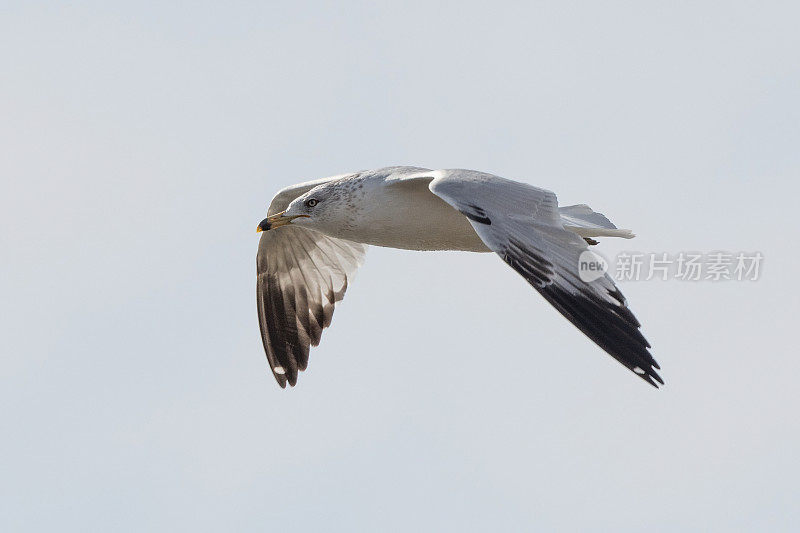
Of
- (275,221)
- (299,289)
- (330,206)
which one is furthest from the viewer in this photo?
(299,289)

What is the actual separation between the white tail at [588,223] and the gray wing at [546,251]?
2.46ft

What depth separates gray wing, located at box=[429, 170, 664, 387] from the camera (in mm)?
8664

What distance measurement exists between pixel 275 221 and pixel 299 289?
188 cm

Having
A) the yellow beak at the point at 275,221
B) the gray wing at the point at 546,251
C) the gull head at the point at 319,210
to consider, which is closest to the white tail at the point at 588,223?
the gray wing at the point at 546,251

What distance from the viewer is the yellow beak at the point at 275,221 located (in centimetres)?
Result: 1122

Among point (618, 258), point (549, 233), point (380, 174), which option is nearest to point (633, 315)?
point (549, 233)

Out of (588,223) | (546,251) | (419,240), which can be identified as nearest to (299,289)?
(419,240)

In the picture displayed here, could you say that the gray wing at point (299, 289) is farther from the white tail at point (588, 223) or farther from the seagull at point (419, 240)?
the white tail at point (588, 223)

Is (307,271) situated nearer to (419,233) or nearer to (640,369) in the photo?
(419,233)

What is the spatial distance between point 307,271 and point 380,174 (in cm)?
251

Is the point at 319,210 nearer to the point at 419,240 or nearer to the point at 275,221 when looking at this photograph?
the point at 275,221

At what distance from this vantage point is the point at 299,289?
13.1m

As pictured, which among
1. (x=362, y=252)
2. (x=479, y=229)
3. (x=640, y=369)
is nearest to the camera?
(x=640, y=369)

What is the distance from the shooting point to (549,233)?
9352mm
